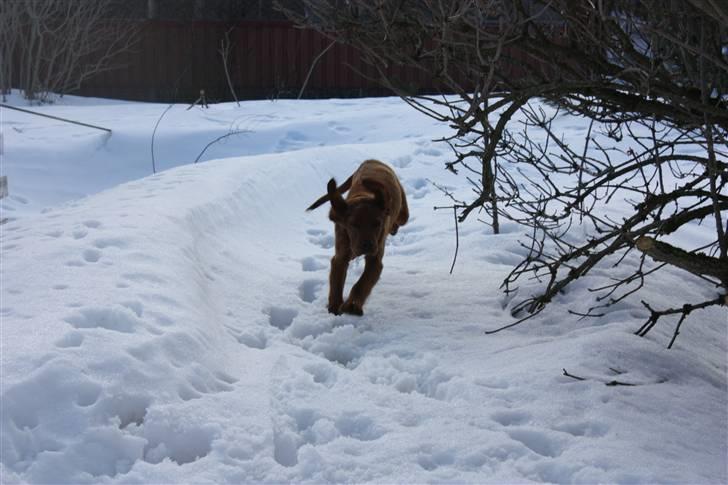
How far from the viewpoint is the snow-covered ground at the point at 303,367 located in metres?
3.42

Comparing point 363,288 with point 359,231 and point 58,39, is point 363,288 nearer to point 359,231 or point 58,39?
point 359,231

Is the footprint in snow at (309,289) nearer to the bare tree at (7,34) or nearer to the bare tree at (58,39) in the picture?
the bare tree at (58,39)

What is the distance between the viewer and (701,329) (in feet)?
18.3

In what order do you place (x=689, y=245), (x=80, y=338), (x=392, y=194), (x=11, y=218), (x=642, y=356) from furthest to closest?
(x=11, y=218) → (x=689, y=245) → (x=392, y=194) → (x=642, y=356) → (x=80, y=338)

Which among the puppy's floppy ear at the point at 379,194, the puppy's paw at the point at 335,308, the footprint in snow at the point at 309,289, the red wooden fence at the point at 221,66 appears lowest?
the footprint in snow at the point at 309,289

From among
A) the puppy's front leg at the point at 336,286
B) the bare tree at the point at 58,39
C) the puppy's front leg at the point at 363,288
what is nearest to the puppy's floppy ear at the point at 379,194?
the puppy's front leg at the point at 363,288

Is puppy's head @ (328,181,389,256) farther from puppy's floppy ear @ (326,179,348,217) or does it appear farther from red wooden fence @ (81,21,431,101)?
red wooden fence @ (81,21,431,101)

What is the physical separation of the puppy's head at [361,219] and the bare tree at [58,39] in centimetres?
1717

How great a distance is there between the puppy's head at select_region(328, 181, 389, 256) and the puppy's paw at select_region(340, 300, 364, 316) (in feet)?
1.20

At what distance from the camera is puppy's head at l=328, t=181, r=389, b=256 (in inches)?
214

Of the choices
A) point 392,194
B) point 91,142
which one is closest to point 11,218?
point 91,142

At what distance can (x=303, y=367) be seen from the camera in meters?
4.62

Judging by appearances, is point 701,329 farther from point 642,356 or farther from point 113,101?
point 113,101

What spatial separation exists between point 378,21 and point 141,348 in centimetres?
202
